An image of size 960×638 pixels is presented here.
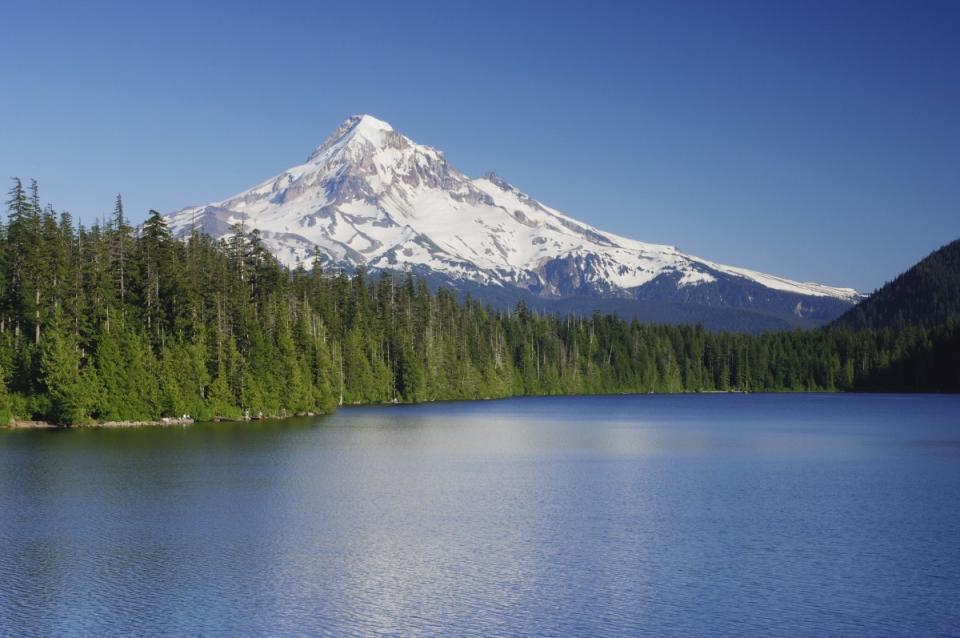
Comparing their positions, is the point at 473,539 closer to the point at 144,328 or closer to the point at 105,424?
the point at 105,424

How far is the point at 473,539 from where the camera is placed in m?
47.3

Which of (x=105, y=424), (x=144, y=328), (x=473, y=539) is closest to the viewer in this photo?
(x=473, y=539)

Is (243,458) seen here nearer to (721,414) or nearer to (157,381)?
(157,381)

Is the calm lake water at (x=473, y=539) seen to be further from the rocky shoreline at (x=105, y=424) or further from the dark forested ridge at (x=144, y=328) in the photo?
the dark forested ridge at (x=144, y=328)

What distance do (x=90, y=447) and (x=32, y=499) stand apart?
2910 cm

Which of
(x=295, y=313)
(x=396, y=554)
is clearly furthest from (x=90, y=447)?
(x=295, y=313)

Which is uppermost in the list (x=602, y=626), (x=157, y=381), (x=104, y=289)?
(x=104, y=289)

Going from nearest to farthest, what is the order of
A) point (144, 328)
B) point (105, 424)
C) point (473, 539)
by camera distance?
point (473, 539) < point (105, 424) < point (144, 328)

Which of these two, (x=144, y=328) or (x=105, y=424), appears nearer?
(x=105, y=424)

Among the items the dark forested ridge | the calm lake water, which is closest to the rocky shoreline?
the dark forested ridge

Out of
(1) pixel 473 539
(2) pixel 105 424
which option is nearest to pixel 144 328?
(2) pixel 105 424

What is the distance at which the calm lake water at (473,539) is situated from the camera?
34219 mm

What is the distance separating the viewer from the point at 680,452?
89312mm

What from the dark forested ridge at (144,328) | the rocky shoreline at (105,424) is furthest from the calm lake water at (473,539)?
the dark forested ridge at (144,328)
